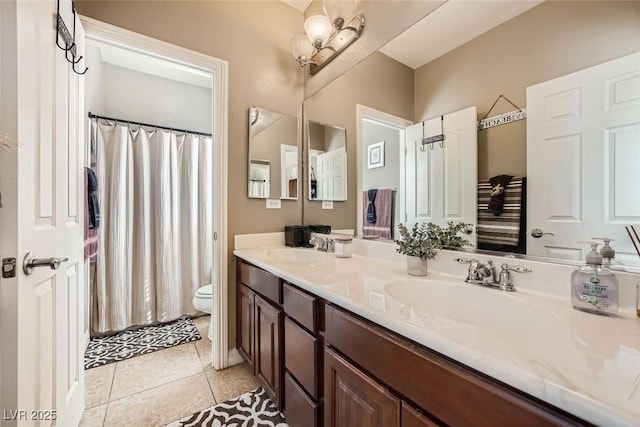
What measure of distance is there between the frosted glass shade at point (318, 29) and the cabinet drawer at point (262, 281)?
62.3 inches

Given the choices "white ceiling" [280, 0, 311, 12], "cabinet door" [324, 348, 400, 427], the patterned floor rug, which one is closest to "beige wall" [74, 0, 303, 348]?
"white ceiling" [280, 0, 311, 12]

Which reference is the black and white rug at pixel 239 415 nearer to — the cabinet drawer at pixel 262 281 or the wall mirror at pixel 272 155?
the cabinet drawer at pixel 262 281

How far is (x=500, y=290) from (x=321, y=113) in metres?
1.61

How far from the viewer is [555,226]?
0.88 m

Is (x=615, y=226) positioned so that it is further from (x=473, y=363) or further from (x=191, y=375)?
(x=191, y=375)

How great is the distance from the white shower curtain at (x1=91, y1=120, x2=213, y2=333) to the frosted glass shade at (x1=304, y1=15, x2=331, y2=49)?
1432mm

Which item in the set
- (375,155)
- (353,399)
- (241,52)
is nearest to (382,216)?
(375,155)

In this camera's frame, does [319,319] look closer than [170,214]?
Yes

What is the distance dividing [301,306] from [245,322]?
2.54 feet

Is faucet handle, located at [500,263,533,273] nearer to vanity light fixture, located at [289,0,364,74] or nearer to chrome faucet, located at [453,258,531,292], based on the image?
chrome faucet, located at [453,258,531,292]

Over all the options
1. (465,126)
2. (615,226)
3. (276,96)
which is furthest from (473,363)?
(276,96)

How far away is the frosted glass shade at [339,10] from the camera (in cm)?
165

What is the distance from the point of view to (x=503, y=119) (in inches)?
39.2

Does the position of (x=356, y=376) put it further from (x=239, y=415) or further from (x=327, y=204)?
(x=327, y=204)
